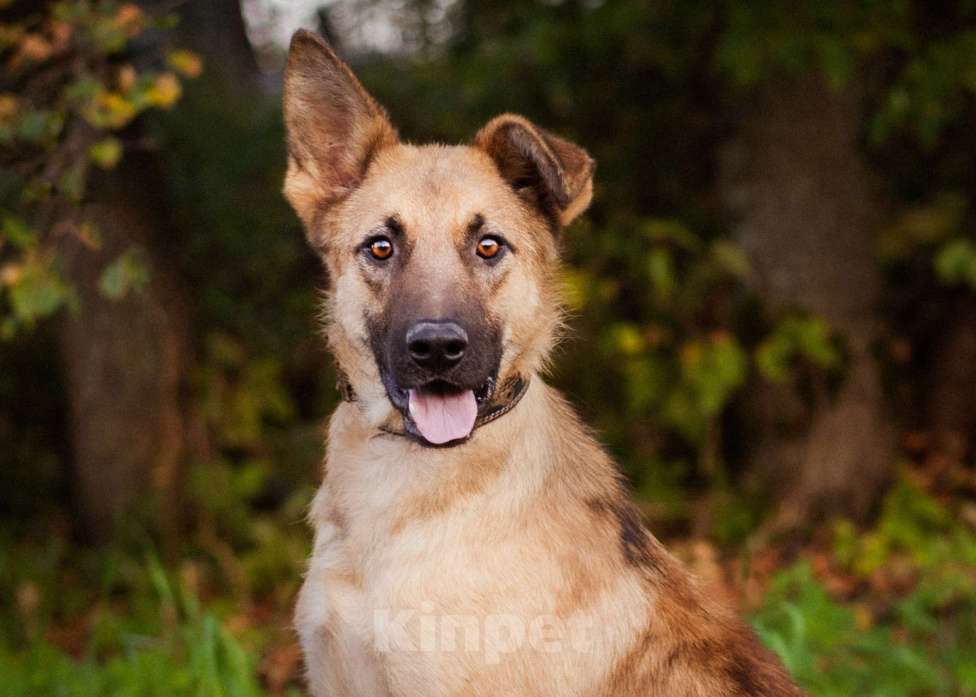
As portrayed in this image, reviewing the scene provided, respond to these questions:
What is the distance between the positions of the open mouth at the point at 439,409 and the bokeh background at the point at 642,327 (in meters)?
2.61

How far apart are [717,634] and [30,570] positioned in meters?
5.30

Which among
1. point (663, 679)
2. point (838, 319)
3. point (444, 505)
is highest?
point (444, 505)

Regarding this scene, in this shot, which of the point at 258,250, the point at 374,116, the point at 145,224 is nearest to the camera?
the point at 374,116

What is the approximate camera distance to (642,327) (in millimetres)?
7918

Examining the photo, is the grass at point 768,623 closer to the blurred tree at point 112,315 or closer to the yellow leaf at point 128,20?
the blurred tree at point 112,315

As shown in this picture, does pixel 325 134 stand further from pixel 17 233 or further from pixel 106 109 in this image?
pixel 17 233

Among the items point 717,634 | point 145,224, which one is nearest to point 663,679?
point 717,634

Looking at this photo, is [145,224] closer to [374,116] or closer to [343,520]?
[374,116]

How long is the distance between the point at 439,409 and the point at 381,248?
2.06 feet

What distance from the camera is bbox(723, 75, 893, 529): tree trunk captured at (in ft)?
24.2

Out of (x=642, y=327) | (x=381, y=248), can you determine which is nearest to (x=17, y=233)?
(x=381, y=248)

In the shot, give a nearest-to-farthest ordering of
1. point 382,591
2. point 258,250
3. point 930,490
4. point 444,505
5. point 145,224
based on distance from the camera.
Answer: point 382,591, point 444,505, point 145,224, point 930,490, point 258,250

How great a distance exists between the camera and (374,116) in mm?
3912

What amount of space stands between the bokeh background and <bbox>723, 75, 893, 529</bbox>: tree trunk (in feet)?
0.06
